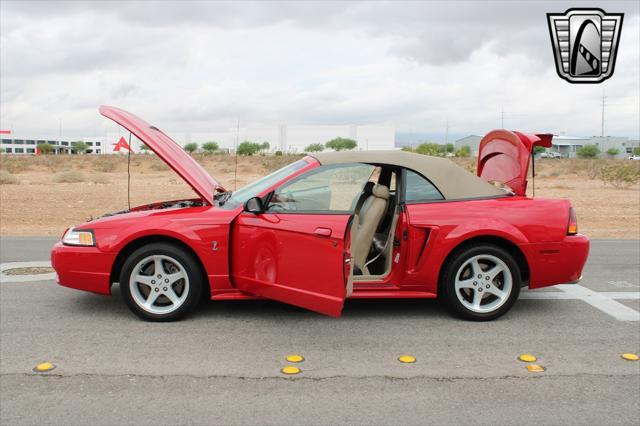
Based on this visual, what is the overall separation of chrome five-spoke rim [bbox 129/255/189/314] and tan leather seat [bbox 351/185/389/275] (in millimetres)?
1548

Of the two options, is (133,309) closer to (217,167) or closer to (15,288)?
(15,288)

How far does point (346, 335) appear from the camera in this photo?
5246mm

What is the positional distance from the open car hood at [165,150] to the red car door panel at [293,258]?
2.10 feet

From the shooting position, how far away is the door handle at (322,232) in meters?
4.90

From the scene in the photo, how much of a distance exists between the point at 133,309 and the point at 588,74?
391 inches

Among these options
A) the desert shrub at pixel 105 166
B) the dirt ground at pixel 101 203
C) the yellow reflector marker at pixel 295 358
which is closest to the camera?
the yellow reflector marker at pixel 295 358


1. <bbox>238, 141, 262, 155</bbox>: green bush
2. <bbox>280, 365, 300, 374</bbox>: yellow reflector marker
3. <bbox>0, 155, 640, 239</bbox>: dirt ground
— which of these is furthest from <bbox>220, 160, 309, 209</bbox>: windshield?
<bbox>238, 141, 262, 155</bbox>: green bush

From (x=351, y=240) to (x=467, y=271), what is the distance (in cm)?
118

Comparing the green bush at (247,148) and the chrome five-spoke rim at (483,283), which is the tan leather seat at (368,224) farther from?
the green bush at (247,148)

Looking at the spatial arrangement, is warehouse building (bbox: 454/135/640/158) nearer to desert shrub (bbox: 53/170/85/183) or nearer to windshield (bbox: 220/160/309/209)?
desert shrub (bbox: 53/170/85/183)

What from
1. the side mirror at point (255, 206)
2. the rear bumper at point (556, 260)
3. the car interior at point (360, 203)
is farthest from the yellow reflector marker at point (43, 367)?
the rear bumper at point (556, 260)

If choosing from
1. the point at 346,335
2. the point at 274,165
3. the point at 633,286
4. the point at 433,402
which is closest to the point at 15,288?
the point at 346,335

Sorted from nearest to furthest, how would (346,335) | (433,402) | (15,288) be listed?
(433,402) < (346,335) < (15,288)

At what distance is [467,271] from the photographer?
566cm
